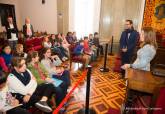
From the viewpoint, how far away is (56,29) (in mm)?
7129

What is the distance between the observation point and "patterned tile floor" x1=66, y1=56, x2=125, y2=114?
9.47 ft

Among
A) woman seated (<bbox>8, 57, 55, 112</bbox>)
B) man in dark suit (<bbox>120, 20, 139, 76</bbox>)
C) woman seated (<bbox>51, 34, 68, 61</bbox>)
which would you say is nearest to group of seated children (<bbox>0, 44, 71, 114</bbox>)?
woman seated (<bbox>8, 57, 55, 112</bbox>)

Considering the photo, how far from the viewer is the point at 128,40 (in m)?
4.10

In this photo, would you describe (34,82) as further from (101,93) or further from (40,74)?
(101,93)

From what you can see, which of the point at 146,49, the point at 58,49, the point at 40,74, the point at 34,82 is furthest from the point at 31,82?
the point at 58,49

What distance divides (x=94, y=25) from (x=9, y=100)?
575 cm

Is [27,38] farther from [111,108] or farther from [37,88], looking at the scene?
[111,108]

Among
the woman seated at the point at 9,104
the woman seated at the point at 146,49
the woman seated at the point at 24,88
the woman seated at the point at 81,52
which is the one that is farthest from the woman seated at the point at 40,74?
the woman seated at the point at 81,52

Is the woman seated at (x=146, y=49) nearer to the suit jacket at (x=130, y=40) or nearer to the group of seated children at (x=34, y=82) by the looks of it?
the group of seated children at (x=34, y=82)

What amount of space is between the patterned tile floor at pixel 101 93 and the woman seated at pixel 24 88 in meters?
0.68

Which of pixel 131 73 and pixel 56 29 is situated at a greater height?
pixel 56 29

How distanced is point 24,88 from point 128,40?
294 cm

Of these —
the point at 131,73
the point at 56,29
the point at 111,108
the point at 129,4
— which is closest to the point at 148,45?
the point at 131,73

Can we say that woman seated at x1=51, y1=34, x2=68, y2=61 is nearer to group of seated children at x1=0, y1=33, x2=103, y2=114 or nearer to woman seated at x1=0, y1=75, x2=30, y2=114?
group of seated children at x1=0, y1=33, x2=103, y2=114
